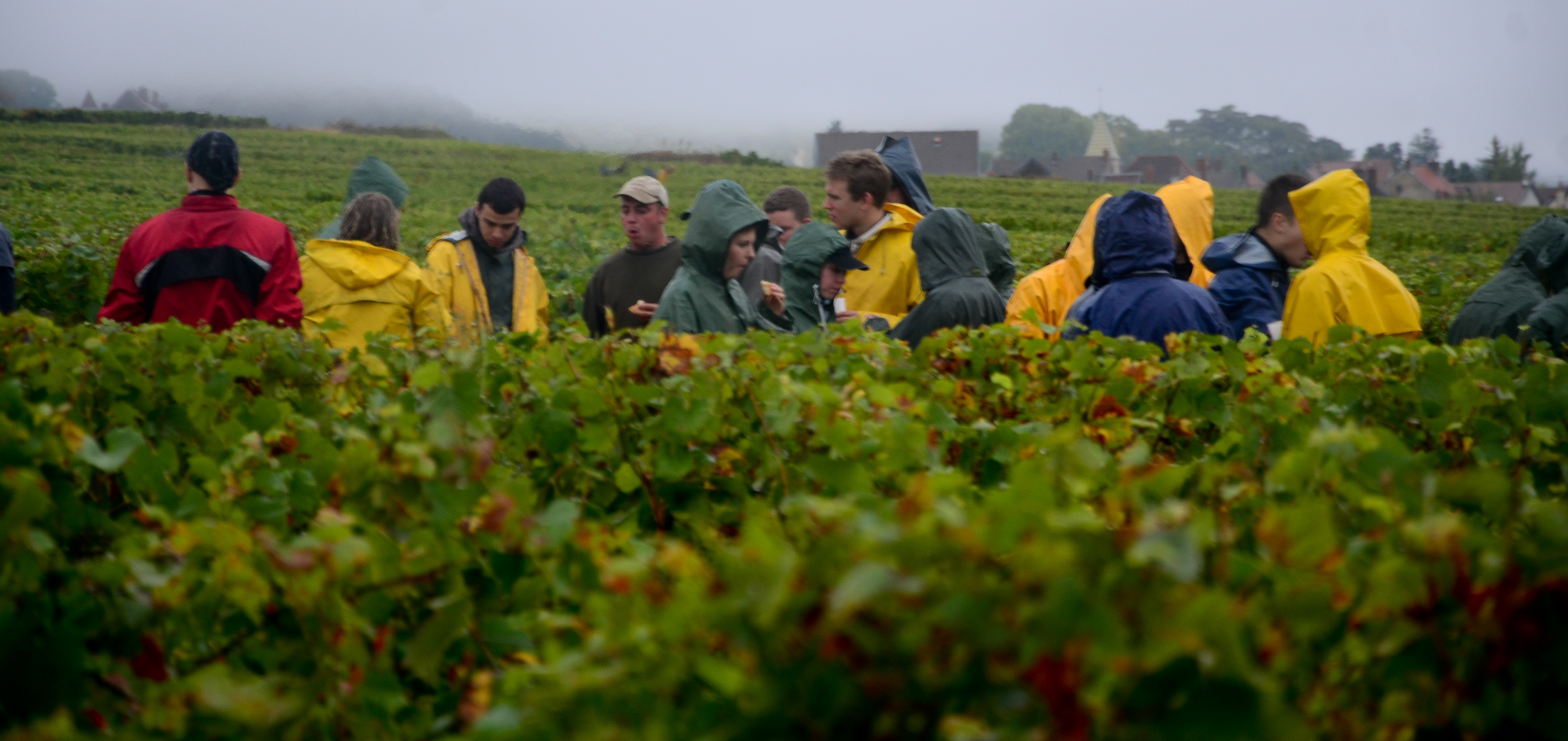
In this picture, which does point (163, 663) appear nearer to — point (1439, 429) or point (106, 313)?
point (1439, 429)

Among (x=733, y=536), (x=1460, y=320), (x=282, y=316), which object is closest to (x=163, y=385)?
(x=733, y=536)

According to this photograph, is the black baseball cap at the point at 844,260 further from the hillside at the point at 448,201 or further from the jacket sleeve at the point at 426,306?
the hillside at the point at 448,201

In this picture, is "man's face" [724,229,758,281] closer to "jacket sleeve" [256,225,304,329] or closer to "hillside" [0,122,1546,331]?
"jacket sleeve" [256,225,304,329]

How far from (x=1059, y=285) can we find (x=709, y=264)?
74.6 inches

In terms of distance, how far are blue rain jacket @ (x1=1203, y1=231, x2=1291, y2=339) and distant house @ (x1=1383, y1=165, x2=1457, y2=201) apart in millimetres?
83715

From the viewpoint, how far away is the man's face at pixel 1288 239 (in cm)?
487

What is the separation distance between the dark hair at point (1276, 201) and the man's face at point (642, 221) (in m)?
3.06

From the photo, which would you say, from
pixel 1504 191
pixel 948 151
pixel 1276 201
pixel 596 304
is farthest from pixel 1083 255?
pixel 1504 191

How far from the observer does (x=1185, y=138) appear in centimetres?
13388

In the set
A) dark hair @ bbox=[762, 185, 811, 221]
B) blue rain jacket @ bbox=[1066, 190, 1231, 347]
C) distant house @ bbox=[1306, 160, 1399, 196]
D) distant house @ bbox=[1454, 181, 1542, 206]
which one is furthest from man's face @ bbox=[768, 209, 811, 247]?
distant house @ bbox=[1454, 181, 1542, 206]

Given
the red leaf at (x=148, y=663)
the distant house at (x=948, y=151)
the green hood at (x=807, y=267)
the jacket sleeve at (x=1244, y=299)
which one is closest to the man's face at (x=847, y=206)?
the green hood at (x=807, y=267)

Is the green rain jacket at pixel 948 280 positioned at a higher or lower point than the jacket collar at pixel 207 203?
lower

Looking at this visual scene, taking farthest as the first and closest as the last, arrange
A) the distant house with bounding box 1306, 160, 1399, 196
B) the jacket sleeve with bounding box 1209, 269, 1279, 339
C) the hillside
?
1. the distant house with bounding box 1306, 160, 1399, 196
2. the hillside
3. the jacket sleeve with bounding box 1209, 269, 1279, 339

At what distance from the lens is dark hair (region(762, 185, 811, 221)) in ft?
23.2
